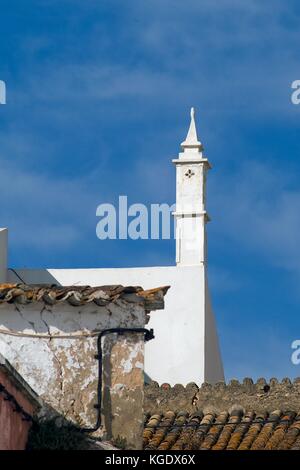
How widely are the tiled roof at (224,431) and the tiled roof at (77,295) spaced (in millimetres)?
2771

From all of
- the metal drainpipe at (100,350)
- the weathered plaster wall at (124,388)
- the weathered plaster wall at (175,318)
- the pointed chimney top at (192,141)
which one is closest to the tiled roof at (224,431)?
the weathered plaster wall at (124,388)

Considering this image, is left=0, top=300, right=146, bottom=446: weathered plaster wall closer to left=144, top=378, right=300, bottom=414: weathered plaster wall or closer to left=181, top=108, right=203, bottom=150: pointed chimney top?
left=144, top=378, right=300, bottom=414: weathered plaster wall

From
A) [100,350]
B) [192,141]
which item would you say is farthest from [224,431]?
[192,141]

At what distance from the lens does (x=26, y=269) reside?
94.8 feet

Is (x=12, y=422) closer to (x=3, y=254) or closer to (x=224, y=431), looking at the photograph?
(x=224, y=431)

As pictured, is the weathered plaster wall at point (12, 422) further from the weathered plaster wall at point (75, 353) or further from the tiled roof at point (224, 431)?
the tiled roof at point (224, 431)

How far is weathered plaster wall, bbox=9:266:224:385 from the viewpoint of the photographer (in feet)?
91.9

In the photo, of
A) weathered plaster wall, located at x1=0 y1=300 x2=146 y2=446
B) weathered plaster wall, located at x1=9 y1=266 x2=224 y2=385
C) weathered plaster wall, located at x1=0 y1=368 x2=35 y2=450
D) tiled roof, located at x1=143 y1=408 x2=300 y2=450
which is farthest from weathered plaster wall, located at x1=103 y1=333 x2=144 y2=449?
weathered plaster wall, located at x1=9 y1=266 x2=224 y2=385

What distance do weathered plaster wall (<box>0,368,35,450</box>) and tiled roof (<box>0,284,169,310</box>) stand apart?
1.10m

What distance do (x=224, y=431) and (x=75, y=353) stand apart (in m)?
3.74

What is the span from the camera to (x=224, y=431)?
57.9 ft

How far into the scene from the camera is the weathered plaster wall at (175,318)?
91.9 feet

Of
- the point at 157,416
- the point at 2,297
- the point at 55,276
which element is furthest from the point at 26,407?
the point at 55,276

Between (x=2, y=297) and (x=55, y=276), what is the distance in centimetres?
1429
